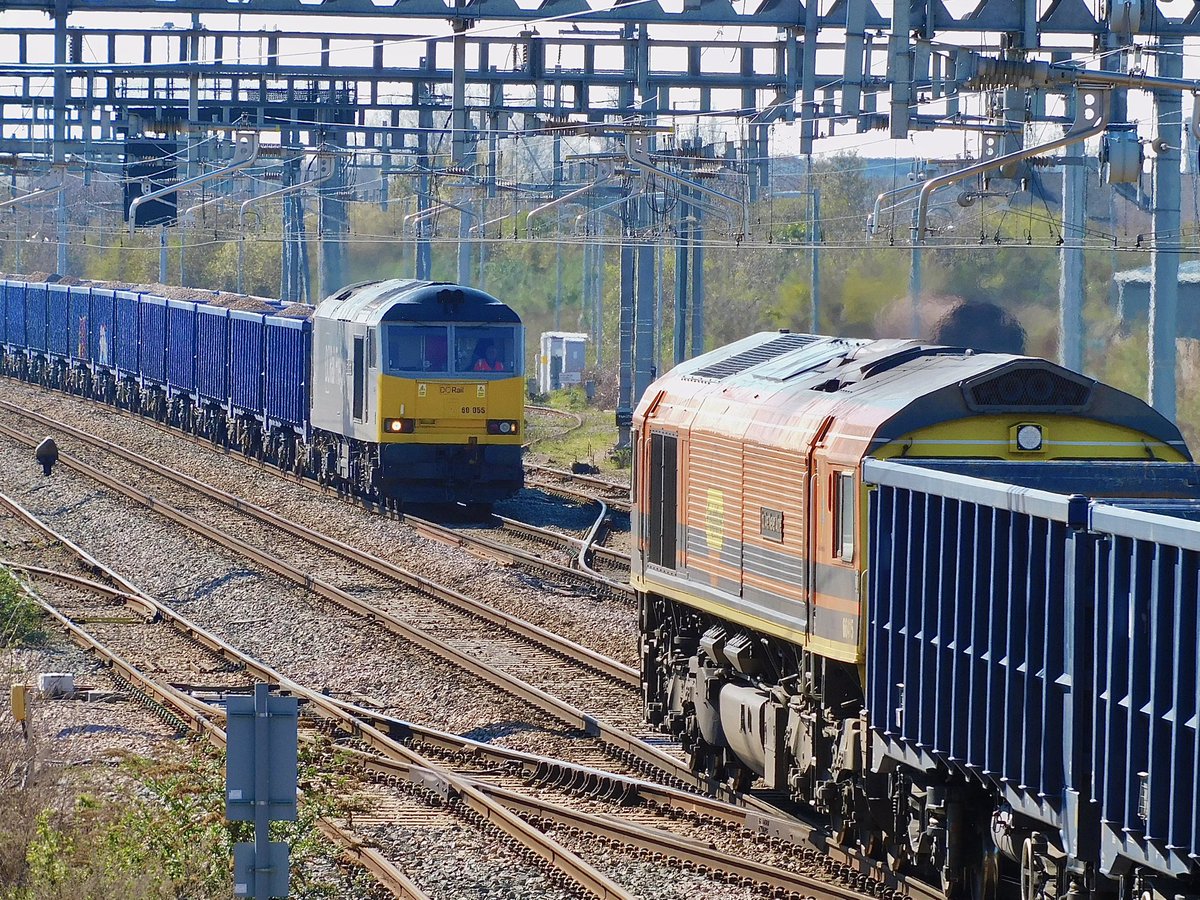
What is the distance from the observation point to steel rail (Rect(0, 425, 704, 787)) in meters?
13.4

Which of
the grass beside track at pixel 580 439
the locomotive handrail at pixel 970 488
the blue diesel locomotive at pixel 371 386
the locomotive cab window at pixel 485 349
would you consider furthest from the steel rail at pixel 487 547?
the locomotive handrail at pixel 970 488

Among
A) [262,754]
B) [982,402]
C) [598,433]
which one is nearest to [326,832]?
[262,754]

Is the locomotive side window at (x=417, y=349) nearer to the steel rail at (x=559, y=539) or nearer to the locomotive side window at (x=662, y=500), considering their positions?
the steel rail at (x=559, y=539)

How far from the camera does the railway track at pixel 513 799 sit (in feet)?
34.8

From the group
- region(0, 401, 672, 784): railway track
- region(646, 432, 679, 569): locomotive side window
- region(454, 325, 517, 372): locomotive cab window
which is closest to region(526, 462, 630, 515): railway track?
region(454, 325, 517, 372): locomotive cab window

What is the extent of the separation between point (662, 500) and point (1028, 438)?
3636mm

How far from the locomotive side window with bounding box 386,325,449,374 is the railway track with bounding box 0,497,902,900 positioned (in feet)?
29.2

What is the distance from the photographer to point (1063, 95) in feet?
75.5

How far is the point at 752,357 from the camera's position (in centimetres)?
1310

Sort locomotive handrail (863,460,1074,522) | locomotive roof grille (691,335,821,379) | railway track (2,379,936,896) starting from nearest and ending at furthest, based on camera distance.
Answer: locomotive handrail (863,460,1074,522), railway track (2,379,936,896), locomotive roof grille (691,335,821,379)

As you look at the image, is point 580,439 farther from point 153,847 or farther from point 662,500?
point 153,847

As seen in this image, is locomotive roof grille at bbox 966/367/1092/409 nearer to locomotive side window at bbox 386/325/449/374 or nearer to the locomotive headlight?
the locomotive headlight

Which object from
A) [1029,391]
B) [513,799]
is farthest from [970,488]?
[513,799]

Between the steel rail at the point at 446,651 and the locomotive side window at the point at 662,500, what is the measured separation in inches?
54.7
